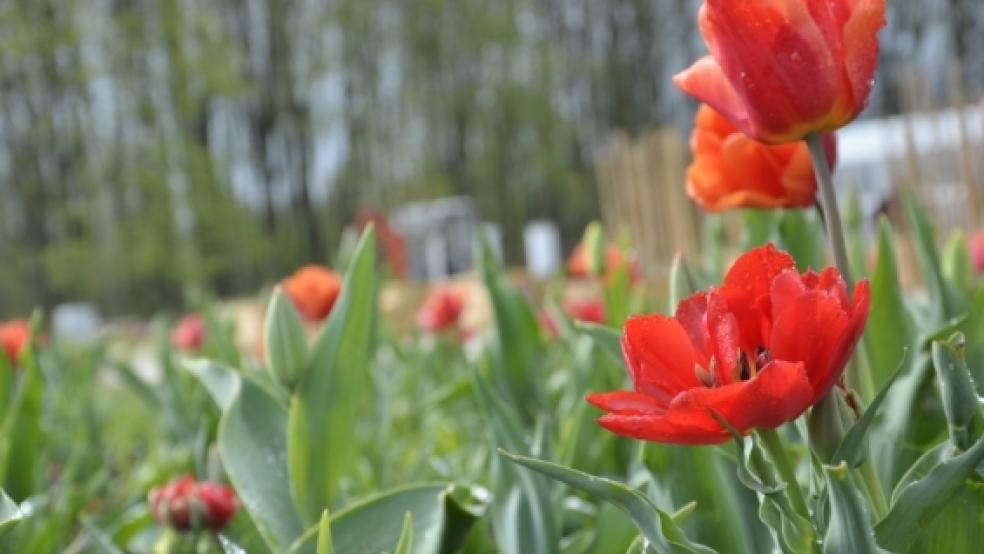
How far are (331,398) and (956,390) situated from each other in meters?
0.46

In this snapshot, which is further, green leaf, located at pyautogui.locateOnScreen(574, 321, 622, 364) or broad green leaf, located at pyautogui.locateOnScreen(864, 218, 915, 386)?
broad green leaf, located at pyautogui.locateOnScreen(864, 218, 915, 386)

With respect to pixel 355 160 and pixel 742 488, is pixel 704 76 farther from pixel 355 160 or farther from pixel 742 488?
pixel 355 160

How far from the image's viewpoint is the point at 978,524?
56cm

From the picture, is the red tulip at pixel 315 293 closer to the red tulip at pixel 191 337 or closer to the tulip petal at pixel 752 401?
the red tulip at pixel 191 337

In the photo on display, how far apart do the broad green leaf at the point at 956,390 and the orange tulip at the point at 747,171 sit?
0.79 ft

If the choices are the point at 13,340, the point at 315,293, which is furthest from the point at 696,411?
the point at 13,340

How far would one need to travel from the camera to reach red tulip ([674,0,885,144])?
603 millimetres

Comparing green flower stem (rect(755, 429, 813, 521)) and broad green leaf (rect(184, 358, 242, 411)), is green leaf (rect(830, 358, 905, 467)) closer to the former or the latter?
green flower stem (rect(755, 429, 813, 521))

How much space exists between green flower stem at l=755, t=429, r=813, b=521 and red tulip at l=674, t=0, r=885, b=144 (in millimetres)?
182

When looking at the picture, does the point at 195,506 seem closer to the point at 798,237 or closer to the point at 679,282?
the point at 679,282

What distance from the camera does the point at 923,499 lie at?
52 centimetres

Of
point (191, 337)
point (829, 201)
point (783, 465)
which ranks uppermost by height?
point (829, 201)

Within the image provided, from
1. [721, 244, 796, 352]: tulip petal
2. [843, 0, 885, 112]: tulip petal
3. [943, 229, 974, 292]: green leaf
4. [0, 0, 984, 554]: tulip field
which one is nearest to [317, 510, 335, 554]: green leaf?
[0, 0, 984, 554]: tulip field

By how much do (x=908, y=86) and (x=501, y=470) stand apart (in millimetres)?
3406
